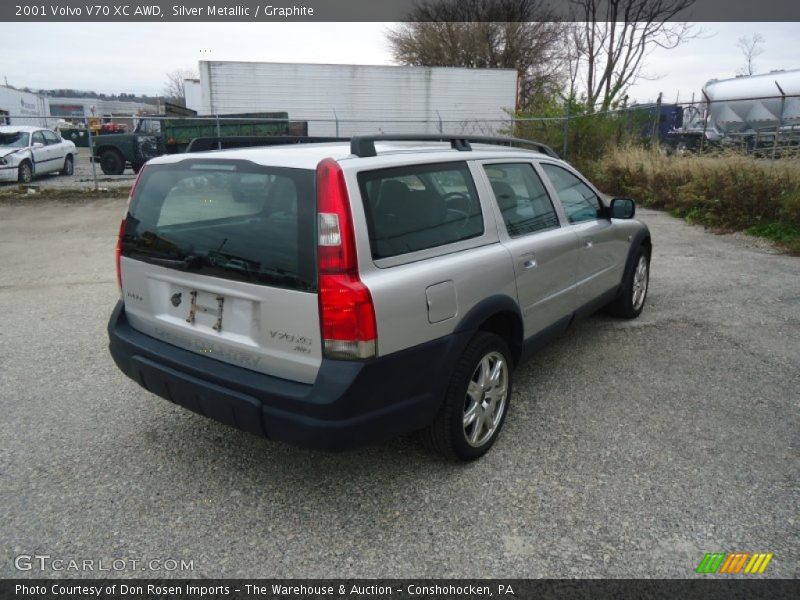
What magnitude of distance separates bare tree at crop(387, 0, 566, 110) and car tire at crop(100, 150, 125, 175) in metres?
23.1

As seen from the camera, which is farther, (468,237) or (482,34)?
(482,34)

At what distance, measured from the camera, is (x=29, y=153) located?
1639 cm

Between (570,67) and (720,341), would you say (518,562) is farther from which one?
(570,67)

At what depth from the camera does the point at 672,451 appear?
10.7ft

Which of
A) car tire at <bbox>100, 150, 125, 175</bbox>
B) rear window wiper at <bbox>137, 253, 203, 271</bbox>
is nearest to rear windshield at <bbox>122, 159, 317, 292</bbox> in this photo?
rear window wiper at <bbox>137, 253, 203, 271</bbox>

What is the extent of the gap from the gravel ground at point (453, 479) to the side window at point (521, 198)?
3.83ft

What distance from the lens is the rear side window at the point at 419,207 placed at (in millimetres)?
2609

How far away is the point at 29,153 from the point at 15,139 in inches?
24.4

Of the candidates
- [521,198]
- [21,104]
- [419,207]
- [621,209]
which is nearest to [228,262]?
[419,207]

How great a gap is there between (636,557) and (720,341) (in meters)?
3.10

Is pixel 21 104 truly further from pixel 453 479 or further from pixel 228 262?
pixel 453 479

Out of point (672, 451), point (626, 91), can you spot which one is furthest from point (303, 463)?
point (626, 91)

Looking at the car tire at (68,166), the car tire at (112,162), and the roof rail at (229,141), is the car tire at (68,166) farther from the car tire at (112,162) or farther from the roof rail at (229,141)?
A: the roof rail at (229,141)

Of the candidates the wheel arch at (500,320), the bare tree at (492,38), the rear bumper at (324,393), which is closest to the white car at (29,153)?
the rear bumper at (324,393)
